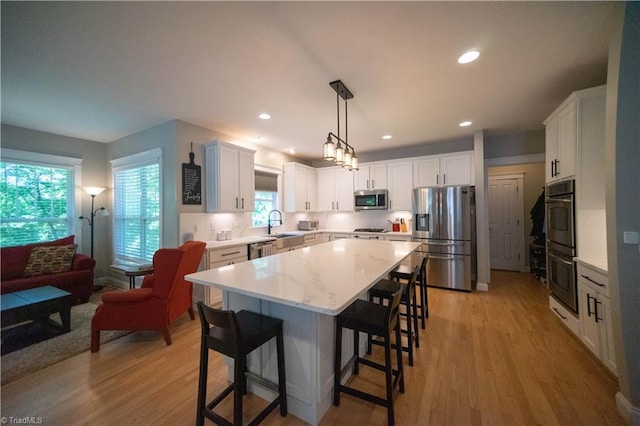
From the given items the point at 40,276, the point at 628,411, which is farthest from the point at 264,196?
the point at 628,411

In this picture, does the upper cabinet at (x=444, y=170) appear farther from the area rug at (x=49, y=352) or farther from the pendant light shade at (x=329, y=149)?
the area rug at (x=49, y=352)

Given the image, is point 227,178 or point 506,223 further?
point 506,223

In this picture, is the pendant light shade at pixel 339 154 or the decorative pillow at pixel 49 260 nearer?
the pendant light shade at pixel 339 154

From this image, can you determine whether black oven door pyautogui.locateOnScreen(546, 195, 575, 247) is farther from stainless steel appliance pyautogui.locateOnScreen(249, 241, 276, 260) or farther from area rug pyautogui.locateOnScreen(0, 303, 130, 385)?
area rug pyautogui.locateOnScreen(0, 303, 130, 385)

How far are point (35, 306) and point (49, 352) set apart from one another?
48 centimetres

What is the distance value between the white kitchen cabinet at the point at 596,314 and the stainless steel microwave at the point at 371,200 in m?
3.10

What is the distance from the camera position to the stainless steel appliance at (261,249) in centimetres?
385

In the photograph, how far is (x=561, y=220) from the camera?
8.87 feet

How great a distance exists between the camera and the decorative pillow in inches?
133

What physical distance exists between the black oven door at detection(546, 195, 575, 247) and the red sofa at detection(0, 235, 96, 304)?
20.4ft

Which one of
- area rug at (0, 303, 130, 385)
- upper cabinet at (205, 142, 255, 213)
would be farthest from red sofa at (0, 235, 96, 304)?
upper cabinet at (205, 142, 255, 213)

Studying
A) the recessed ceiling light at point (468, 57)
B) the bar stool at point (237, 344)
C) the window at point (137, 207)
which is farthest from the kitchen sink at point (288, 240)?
the recessed ceiling light at point (468, 57)

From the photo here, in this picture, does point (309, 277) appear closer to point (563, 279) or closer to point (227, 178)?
point (227, 178)

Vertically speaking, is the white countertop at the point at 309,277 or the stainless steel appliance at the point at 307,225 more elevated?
the stainless steel appliance at the point at 307,225
